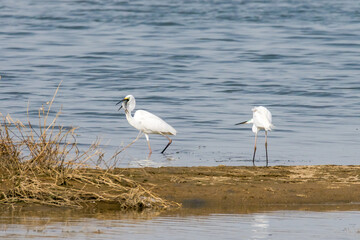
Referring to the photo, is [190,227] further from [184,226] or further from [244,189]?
[244,189]

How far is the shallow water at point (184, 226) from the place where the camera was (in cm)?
741

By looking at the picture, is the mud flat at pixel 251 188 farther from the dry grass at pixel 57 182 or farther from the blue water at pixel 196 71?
the blue water at pixel 196 71

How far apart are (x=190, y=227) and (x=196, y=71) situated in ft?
68.6

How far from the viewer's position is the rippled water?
291 inches

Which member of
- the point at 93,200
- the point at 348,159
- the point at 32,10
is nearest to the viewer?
the point at 93,200

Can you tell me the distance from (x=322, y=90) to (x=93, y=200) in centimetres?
1621

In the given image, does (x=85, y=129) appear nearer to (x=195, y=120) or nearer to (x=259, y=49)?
(x=195, y=120)

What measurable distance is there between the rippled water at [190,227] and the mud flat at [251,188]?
54cm

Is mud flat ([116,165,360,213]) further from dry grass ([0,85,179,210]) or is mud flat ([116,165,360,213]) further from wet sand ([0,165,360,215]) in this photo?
dry grass ([0,85,179,210])

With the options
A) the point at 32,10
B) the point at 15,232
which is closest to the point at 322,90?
the point at 15,232

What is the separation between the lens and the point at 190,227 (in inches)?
307

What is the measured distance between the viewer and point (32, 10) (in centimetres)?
4828

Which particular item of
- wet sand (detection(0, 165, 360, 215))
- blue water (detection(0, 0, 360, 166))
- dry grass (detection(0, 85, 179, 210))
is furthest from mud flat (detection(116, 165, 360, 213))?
blue water (detection(0, 0, 360, 166))

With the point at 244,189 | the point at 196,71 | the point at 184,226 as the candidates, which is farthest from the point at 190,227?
the point at 196,71
